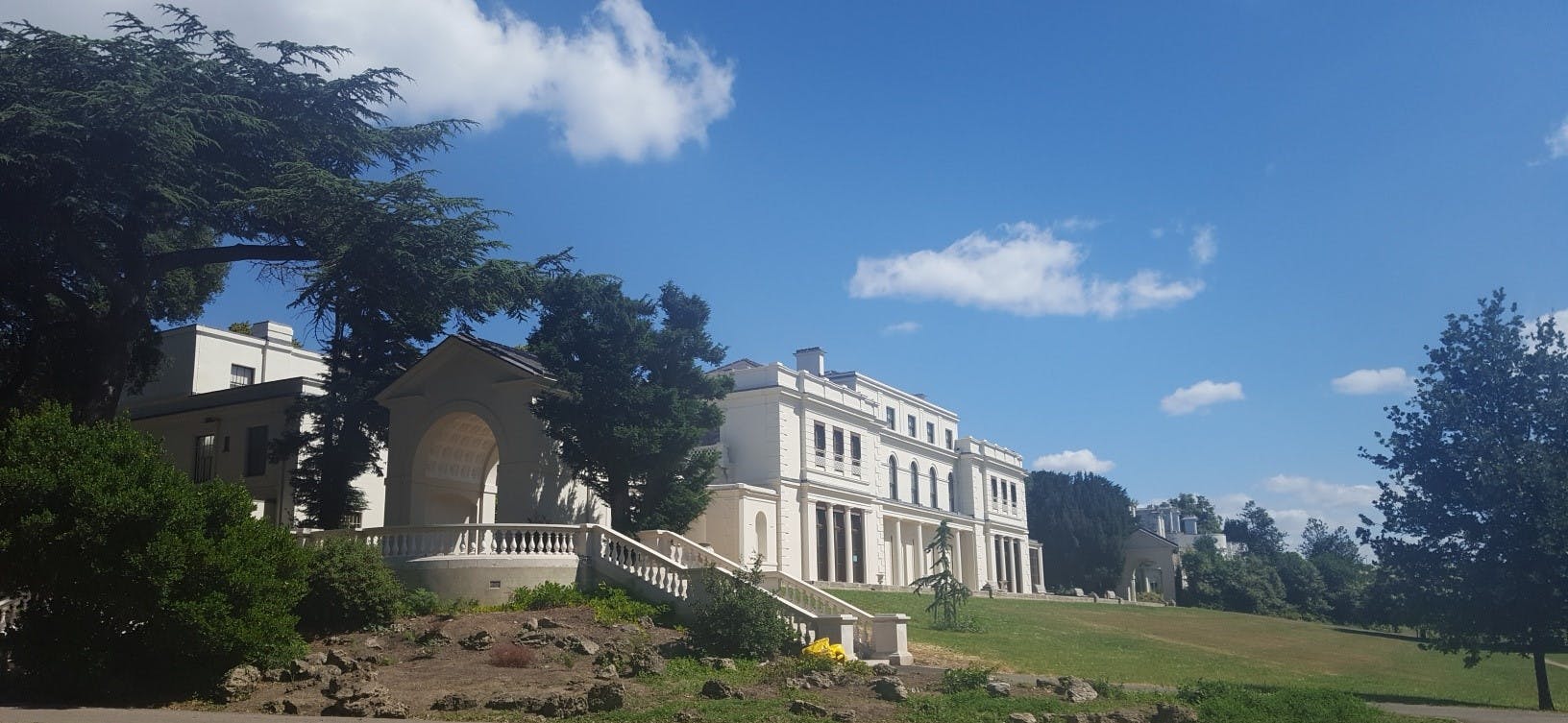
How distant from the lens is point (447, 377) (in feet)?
105

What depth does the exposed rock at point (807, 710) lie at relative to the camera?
14.3 meters

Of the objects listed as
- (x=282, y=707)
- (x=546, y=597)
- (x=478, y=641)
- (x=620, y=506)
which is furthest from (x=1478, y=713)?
(x=620, y=506)

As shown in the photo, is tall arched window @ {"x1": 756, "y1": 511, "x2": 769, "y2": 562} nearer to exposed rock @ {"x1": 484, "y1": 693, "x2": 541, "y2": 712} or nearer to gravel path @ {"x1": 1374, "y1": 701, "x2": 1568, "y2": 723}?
gravel path @ {"x1": 1374, "y1": 701, "x2": 1568, "y2": 723}

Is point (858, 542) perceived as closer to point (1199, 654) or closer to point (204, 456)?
point (1199, 654)

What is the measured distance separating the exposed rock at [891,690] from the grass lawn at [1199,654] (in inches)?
268

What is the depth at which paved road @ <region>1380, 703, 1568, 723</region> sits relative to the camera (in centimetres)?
1719

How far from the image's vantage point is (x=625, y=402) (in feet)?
93.7

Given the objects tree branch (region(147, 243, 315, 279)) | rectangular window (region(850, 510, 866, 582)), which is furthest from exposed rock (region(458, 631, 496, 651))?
rectangular window (region(850, 510, 866, 582))

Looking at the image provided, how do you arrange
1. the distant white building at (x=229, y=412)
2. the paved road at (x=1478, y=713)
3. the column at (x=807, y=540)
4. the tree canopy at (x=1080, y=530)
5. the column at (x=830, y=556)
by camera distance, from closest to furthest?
1. the paved road at (x=1478, y=713)
2. the distant white building at (x=229, y=412)
3. the column at (x=807, y=540)
4. the column at (x=830, y=556)
5. the tree canopy at (x=1080, y=530)

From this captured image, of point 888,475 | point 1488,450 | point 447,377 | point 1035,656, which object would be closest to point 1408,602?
point 1488,450

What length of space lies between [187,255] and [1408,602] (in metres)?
29.6

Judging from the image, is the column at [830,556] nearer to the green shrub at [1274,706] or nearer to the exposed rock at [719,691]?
the exposed rock at [719,691]

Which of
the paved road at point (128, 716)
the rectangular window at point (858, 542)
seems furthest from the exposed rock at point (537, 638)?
the rectangular window at point (858, 542)

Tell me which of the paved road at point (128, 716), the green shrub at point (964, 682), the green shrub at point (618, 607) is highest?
the green shrub at point (618, 607)
